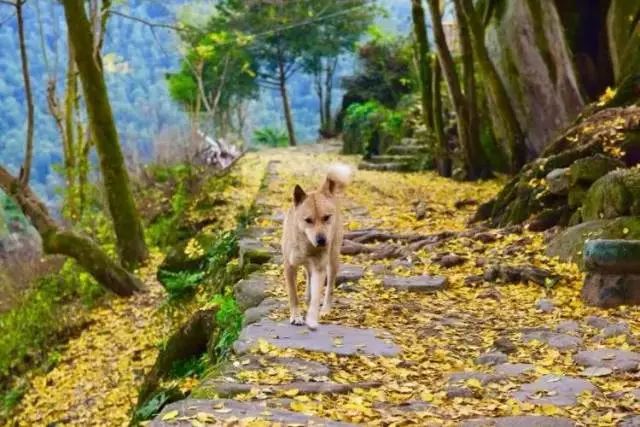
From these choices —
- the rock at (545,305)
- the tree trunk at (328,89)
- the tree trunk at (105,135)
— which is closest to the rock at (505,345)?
the rock at (545,305)

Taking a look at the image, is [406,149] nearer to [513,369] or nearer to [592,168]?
[592,168]

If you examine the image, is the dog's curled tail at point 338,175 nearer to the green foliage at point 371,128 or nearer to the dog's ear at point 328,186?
the dog's ear at point 328,186

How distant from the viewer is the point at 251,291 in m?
7.18

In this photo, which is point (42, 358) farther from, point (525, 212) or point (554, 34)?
point (554, 34)

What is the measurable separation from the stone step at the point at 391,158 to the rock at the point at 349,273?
39.2 feet

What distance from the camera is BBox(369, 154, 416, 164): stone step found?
20.3 m

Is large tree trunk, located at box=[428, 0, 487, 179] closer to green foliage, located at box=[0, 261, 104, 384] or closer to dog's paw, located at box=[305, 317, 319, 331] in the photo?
green foliage, located at box=[0, 261, 104, 384]

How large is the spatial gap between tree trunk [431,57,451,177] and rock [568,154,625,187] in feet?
26.6

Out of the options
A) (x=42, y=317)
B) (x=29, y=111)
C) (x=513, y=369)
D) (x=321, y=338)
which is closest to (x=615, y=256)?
(x=513, y=369)

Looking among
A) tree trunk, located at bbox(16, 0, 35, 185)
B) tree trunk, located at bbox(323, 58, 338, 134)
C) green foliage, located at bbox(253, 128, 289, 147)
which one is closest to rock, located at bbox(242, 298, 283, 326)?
tree trunk, located at bbox(16, 0, 35, 185)

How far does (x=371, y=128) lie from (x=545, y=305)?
60.2 feet

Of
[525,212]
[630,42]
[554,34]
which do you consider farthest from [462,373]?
[554,34]

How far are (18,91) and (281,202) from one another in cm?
2140

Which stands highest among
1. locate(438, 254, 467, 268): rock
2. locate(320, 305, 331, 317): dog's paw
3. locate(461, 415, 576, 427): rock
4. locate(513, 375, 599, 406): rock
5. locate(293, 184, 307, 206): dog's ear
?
locate(293, 184, 307, 206): dog's ear
